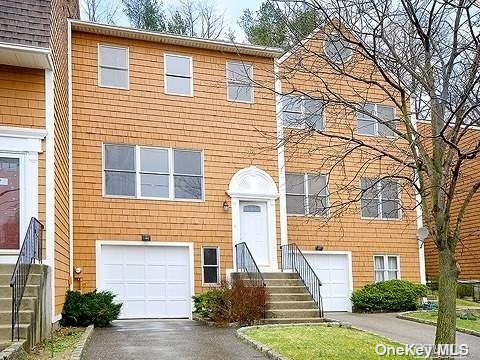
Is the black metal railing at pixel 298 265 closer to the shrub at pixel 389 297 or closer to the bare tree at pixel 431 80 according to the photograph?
the shrub at pixel 389 297

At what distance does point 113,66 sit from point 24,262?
27.4ft

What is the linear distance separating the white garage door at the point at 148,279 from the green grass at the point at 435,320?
19.5 ft

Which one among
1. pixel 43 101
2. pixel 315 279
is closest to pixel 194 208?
pixel 315 279

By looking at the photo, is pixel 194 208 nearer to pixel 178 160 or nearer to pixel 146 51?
pixel 178 160

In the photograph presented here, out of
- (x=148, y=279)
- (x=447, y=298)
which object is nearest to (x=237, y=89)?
(x=148, y=279)

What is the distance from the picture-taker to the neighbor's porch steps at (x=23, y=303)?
8.98 m

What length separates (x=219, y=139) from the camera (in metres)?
17.8

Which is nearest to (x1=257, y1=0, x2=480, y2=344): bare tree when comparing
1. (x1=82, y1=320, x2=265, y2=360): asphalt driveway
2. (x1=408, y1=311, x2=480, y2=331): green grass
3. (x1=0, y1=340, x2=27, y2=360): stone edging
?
(x1=82, y1=320, x2=265, y2=360): asphalt driveway

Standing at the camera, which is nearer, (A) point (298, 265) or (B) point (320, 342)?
(B) point (320, 342)

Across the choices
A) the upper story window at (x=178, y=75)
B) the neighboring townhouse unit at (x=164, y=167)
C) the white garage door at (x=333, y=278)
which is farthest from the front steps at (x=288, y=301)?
the upper story window at (x=178, y=75)

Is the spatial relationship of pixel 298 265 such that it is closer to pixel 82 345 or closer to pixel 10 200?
pixel 82 345

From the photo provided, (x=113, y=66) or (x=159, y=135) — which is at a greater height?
(x=113, y=66)

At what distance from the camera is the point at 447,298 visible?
842 cm

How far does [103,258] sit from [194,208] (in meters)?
2.74
